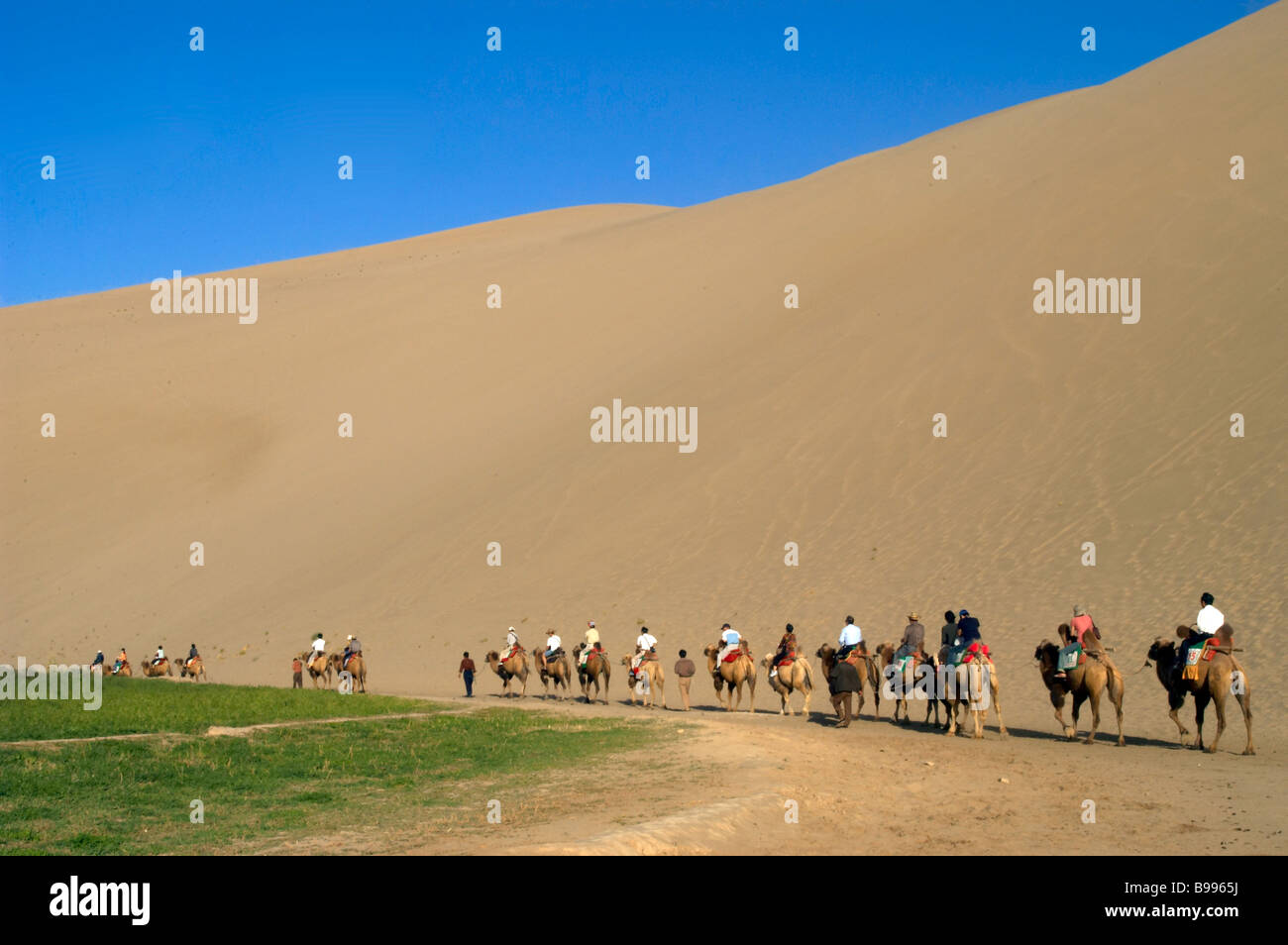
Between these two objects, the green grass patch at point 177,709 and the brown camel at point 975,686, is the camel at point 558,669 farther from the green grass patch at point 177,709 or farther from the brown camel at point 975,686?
the brown camel at point 975,686

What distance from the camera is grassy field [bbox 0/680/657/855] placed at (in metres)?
10.3

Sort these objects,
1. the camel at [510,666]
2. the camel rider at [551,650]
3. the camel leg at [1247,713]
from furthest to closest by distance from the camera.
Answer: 1. the camel at [510,666]
2. the camel rider at [551,650]
3. the camel leg at [1247,713]

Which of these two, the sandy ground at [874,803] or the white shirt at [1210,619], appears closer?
the sandy ground at [874,803]

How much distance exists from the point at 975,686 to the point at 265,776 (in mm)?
11125

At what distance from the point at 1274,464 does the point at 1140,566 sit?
4.01 m

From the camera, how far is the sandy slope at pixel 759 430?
26453mm

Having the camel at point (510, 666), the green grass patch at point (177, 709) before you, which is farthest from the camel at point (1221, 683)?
the camel at point (510, 666)

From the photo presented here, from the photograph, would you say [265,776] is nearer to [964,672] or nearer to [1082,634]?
[964,672]

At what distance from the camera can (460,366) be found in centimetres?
4753

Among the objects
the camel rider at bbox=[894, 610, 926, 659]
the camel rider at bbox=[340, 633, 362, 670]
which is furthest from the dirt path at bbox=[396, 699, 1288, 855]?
the camel rider at bbox=[340, 633, 362, 670]

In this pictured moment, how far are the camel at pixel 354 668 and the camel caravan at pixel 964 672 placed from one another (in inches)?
184

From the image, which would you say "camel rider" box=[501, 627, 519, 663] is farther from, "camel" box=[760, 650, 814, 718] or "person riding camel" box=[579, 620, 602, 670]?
"camel" box=[760, 650, 814, 718]

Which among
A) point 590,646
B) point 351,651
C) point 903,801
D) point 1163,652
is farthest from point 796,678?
point 351,651

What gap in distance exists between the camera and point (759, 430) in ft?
116
